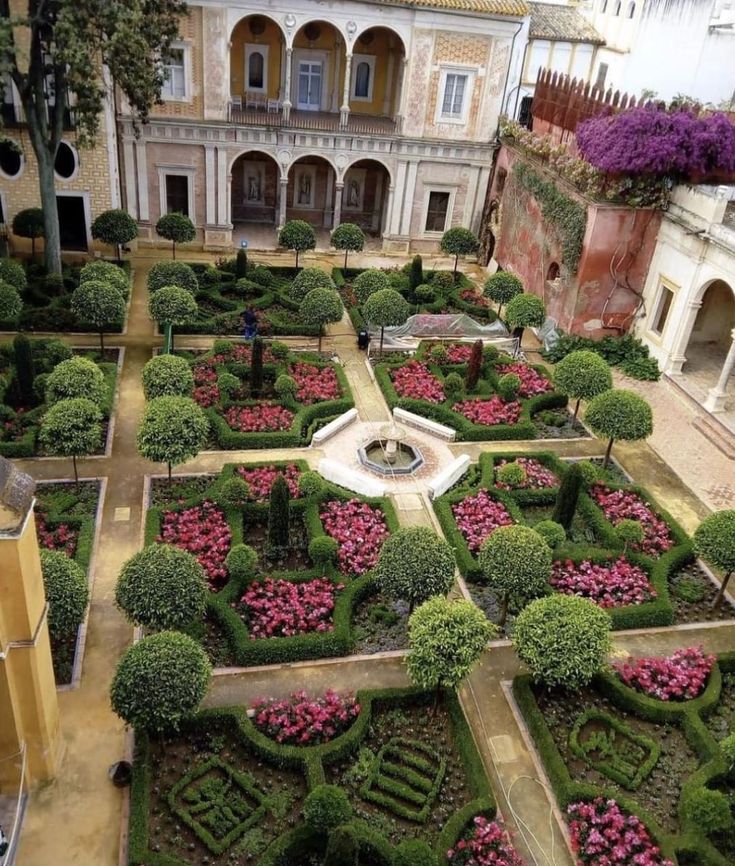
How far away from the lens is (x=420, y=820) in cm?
1078

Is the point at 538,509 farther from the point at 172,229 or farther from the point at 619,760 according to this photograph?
the point at 172,229

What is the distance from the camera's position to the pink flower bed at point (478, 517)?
16.2 m

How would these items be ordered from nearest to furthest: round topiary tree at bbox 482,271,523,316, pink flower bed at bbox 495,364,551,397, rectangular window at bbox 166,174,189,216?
pink flower bed at bbox 495,364,551,397
round topiary tree at bbox 482,271,523,316
rectangular window at bbox 166,174,189,216

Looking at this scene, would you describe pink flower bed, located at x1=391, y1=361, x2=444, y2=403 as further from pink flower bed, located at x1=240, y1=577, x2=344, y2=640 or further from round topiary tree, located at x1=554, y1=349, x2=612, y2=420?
pink flower bed, located at x1=240, y1=577, x2=344, y2=640

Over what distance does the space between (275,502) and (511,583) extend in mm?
4567

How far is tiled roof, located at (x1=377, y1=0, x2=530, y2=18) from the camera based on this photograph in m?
27.7

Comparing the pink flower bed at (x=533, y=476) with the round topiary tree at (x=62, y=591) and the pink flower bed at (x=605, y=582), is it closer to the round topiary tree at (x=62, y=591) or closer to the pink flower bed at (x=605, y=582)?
the pink flower bed at (x=605, y=582)

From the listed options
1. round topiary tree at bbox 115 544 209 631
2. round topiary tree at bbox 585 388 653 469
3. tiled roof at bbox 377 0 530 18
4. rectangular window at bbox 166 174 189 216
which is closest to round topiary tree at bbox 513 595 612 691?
round topiary tree at bbox 115 544 209 631

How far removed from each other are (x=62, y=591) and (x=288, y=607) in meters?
3.86

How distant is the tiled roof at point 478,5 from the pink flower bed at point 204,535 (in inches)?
809

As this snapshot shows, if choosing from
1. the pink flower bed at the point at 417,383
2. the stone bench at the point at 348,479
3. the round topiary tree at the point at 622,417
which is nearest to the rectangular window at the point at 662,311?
A: the round topiary tree at the point at 622,417

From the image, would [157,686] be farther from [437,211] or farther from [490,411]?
[437,211]

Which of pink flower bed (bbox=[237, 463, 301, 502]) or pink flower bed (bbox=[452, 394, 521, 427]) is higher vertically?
pink flower bed (bbox=[452, 394, 521, 427])

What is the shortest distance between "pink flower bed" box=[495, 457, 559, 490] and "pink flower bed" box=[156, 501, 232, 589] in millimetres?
6248
